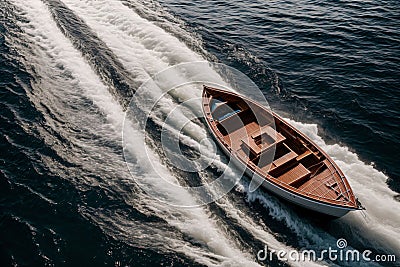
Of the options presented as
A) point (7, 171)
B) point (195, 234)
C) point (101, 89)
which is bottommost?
point (7, 171)

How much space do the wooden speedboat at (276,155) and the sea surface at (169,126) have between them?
5.18 feet

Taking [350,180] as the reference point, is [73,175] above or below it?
below

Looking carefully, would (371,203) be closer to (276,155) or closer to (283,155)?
(283,155)

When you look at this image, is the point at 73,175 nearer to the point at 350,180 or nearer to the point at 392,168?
the point at 350,180

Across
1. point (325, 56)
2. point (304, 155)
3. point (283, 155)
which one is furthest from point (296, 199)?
point (325, 56)

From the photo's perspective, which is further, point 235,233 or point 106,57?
point 106,57

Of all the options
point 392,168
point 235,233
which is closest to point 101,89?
point 235,233

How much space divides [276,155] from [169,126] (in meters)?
9.98

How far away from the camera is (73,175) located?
2422 centimetres

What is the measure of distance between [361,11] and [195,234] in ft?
129

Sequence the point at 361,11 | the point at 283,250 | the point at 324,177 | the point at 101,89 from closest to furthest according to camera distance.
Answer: the point at 283,250 → the point at 324,177 → the point at 101,89 → the point at 361,11

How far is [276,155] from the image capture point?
25.4 meters

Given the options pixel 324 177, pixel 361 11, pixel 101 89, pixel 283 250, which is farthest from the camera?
pixel 361 11

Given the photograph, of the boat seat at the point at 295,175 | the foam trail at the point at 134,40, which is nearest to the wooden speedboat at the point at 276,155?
the boat seat at the point at 295,175
